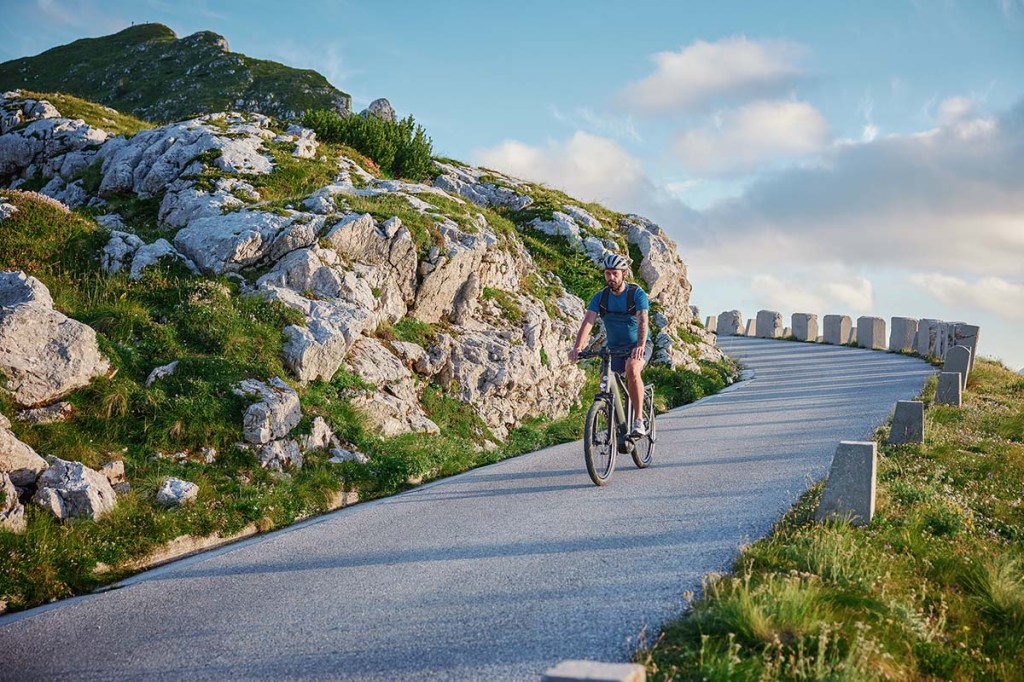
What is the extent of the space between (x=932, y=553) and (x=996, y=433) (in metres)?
7.90

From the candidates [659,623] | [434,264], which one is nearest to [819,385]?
[434,264]

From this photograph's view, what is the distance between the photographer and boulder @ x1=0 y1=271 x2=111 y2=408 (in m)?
7.77

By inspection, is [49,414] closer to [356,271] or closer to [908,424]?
[356,271]

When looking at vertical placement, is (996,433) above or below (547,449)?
above

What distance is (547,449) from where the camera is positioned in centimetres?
1194

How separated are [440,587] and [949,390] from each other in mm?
13933

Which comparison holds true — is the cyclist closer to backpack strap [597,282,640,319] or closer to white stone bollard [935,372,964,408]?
backpack strap [597,282,640,319]

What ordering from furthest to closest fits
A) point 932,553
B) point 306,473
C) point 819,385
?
point 819,385 → point 306,473 → point 932,553

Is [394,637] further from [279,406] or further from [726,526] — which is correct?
[279,406]

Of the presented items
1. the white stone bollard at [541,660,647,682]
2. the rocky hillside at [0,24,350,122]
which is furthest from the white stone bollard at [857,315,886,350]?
the rocky hillside at [0,24,350,122]

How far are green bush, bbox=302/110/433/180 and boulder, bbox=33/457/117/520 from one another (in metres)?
17.5

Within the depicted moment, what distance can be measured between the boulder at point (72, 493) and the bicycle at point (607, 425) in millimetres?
5289

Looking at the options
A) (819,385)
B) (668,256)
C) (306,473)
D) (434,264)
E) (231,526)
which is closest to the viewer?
(231,526)

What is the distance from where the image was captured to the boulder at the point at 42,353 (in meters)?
7.77
